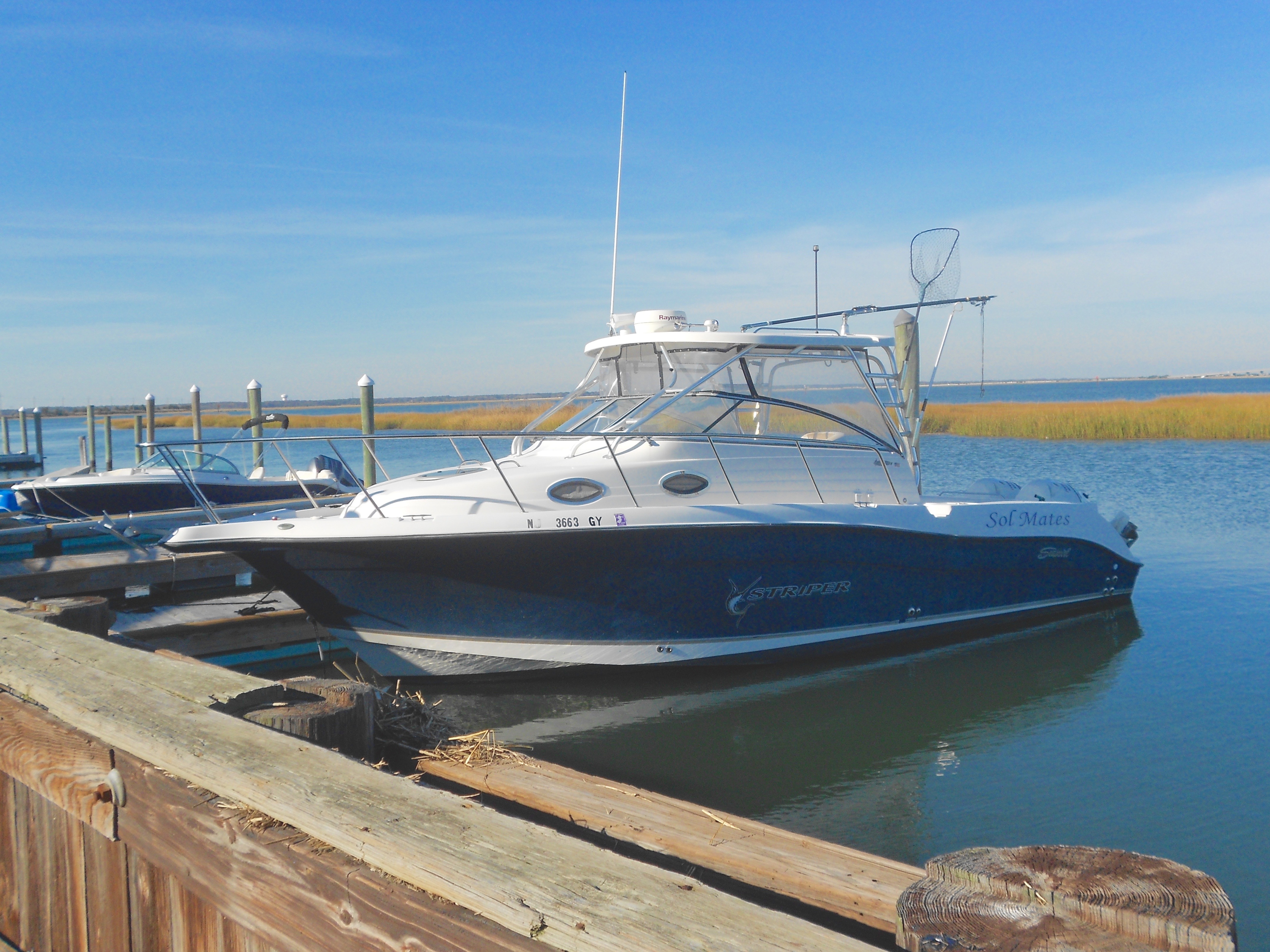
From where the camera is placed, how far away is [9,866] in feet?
9.23

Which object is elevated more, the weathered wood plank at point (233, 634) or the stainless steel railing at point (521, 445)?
the stainless steel railing at point (521, 445)

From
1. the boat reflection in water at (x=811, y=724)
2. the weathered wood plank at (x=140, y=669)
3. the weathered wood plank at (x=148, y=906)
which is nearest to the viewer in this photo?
the weathered wood plank at (x=148, y=906)

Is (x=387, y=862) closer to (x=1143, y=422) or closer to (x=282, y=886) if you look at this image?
(x=282, y=886)

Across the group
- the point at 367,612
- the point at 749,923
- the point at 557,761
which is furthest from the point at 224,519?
the point at 749,923

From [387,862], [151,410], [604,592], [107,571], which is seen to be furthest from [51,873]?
[151,410]

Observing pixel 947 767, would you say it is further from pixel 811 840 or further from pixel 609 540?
pixel 811 840

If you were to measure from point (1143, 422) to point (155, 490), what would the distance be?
85.2ft

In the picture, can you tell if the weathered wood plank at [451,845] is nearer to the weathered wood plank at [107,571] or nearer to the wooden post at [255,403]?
the weathered wood plank at [107,571]

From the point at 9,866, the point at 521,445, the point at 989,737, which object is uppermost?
the point at 521,445

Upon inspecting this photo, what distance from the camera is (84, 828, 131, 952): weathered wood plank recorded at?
2229mm

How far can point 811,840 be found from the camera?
2.24 metres

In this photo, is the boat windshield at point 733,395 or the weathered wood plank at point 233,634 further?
the boat windshield at point 733,395

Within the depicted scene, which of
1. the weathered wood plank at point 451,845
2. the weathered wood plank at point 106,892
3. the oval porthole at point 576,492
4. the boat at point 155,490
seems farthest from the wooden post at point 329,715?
the boat at point 155,490

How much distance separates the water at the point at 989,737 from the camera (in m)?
5.07
